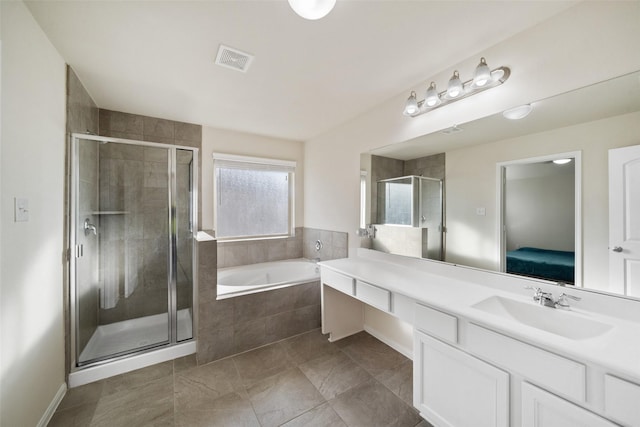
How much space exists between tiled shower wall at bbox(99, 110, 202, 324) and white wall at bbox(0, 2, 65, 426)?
579mm

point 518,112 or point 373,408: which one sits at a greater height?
point 518,112

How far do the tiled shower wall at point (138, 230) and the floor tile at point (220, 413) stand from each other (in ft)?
3.05

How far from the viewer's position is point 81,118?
6.70 feet

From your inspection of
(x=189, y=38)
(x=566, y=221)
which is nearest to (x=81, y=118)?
(x=189, y=38)

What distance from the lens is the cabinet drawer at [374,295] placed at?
5.61 feet

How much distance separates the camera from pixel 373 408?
5.37 ft

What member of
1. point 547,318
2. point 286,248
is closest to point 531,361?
point 547,318

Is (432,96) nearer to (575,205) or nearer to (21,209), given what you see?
(575,205)

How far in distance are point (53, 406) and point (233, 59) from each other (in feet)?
8.44

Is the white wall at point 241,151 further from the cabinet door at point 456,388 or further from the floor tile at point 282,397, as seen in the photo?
the cabinet door at point 456,388

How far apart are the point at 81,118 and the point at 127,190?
2.21 ft

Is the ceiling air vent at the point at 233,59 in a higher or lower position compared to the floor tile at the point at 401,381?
higher

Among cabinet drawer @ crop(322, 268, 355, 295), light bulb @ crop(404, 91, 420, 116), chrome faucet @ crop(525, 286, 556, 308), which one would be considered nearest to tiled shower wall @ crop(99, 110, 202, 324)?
cabinet drawer @ crop(322, 268, 355, 295)

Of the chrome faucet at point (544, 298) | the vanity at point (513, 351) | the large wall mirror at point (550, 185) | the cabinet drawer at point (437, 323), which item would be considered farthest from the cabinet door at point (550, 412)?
the large wall mirror at point (550, 185)
